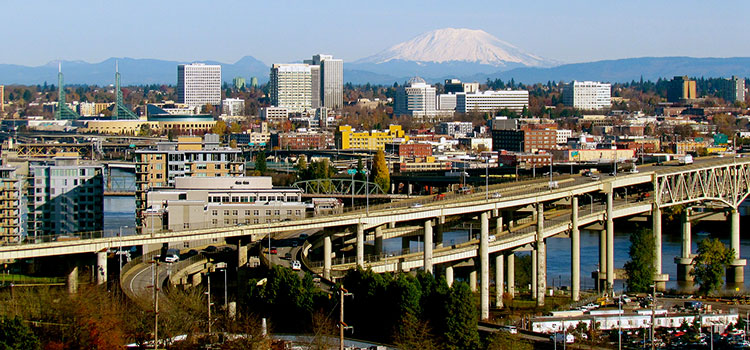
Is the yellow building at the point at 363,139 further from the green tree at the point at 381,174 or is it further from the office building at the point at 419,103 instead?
the office building at the point at 419,103

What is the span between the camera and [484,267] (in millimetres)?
22375

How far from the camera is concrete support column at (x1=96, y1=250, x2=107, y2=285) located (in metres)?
19.4

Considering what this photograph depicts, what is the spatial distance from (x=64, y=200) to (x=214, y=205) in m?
5.72

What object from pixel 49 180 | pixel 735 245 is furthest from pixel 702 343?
pixel 49 180

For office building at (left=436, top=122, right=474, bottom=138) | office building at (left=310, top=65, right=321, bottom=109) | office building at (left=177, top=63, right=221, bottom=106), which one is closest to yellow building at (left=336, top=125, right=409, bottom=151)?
office building at (left=436, top=122, right=474, bottom=138)

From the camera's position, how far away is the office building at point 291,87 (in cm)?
11200

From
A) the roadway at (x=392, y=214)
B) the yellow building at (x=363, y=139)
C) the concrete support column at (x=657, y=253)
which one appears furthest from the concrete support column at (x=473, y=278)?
the yellow building at (x=363, y=139)

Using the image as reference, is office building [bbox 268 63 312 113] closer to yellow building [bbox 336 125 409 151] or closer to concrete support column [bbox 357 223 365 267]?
yellow building [bbox 336 125 409 151]

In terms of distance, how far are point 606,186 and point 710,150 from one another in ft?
109

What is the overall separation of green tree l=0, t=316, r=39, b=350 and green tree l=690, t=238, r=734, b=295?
14905mm

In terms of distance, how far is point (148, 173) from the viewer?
33688 mm

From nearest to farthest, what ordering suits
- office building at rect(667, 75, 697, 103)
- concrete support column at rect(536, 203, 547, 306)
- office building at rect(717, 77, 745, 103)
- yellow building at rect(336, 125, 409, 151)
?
concrete support column at rect(536, 203, 547, 306), yellow building at rect(336, 125, 409, 151), office building at rect(667, 75, 697, 103), office building at rect(717, 77, 745, 103)

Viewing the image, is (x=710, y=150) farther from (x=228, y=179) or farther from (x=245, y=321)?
(x=245, y=321)

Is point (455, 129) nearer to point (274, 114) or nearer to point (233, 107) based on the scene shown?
point (274, 114)
